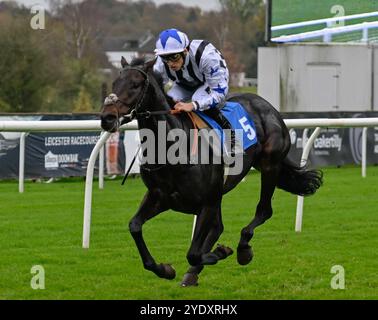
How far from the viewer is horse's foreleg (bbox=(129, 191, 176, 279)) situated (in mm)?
5402

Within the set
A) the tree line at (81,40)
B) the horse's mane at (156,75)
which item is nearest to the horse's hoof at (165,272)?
the horse's mane at (156,75)

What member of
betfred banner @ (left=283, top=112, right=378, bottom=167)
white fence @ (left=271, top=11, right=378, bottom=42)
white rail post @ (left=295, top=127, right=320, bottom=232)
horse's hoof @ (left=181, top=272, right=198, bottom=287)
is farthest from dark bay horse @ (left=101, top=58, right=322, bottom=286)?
white fence @ (left=271, top=11, right=378, bottom=42)

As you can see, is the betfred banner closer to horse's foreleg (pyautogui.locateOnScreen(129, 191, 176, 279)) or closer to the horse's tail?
the horse's tail

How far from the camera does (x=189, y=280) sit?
564 cm

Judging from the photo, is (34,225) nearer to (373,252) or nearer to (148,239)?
(148,239)

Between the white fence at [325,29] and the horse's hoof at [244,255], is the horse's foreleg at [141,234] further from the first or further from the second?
the white fence at [325,29]

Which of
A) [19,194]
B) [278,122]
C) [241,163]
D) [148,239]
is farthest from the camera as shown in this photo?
[19,194]

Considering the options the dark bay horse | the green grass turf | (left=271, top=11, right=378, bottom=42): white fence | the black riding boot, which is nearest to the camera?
the dark bay horse

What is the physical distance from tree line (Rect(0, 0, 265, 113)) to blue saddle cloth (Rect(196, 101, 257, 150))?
2052cm

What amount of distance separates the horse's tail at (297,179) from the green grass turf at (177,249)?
1.71 ft

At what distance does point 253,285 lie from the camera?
569 centimetres
